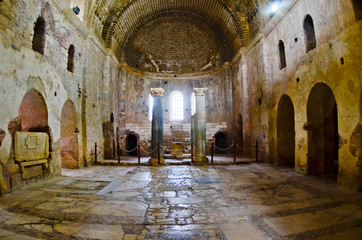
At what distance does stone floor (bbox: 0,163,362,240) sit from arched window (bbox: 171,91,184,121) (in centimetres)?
1307

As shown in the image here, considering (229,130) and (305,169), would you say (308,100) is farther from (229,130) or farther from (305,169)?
(229,130)

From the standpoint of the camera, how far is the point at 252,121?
1289 centimetres

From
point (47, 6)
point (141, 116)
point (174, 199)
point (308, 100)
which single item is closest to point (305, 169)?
point (308, 100)

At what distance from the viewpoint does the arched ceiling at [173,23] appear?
512 inches

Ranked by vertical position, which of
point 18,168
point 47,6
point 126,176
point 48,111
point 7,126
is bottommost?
point 126,176

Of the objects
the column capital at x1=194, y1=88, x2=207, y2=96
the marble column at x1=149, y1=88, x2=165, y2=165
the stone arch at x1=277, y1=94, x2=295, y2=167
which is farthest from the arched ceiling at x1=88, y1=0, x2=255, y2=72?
the stone arch at x1=277, y1=94, x2=295, y2=167

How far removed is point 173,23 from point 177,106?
6818 millimetres

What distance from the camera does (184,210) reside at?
4453 mm

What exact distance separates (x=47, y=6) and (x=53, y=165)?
5.47 metres

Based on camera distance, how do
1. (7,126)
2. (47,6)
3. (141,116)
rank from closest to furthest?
(7,126) → (47,6) → (141,116)

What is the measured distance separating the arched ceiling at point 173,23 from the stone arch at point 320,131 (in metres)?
6.89

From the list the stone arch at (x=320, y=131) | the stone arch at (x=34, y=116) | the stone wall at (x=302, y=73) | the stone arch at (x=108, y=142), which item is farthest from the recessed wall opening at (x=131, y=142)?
the stone arch at (x=320, y=131)

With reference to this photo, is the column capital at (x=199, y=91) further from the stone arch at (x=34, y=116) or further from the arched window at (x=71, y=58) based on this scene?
the stone arch at (x=34, y=116)

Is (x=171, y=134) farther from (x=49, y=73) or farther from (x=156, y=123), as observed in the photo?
(x=49, y=73)
